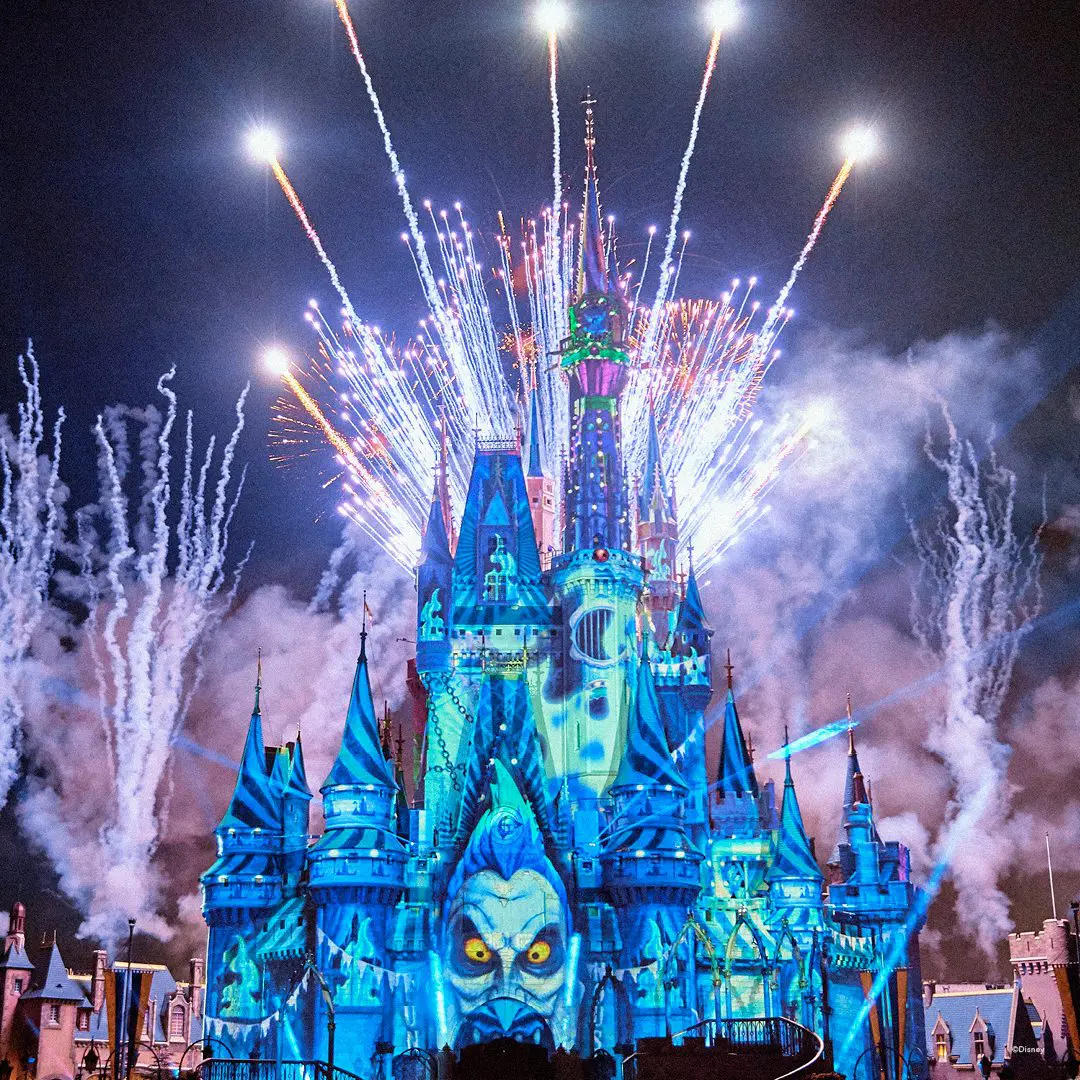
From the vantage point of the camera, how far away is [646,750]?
64.7 metres

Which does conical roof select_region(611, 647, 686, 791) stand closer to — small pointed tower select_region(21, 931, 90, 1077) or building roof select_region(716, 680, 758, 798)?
building roof select_region(716, 680, 758, 798)

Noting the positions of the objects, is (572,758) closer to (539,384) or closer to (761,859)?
(761,859)

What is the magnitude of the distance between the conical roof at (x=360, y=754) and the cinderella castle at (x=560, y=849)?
125 mm

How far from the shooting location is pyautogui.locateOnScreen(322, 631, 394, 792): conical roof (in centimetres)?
6372

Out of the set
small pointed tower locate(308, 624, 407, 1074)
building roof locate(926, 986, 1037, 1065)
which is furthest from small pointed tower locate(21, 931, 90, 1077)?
building roof locate(926, 986, 1037, 1065)

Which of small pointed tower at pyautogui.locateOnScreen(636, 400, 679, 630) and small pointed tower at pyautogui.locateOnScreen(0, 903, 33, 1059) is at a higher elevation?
small pointed tower at pyautogui.locateOnScreen(636, 400, 679, 630)

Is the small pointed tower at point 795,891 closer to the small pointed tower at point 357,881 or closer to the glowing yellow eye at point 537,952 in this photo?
the glowing yellow eye at point 537,952

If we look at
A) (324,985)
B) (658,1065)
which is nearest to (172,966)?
(324,985)

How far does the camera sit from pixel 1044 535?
273 feet

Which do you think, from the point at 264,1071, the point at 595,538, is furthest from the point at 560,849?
the point at 595,538

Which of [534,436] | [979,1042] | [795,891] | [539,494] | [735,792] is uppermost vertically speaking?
[534,436]

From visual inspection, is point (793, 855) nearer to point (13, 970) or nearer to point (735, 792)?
point (735, 792)

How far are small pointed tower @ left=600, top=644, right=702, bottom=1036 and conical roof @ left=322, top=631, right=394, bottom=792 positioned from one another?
10201mm

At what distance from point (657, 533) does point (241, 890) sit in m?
28.3
